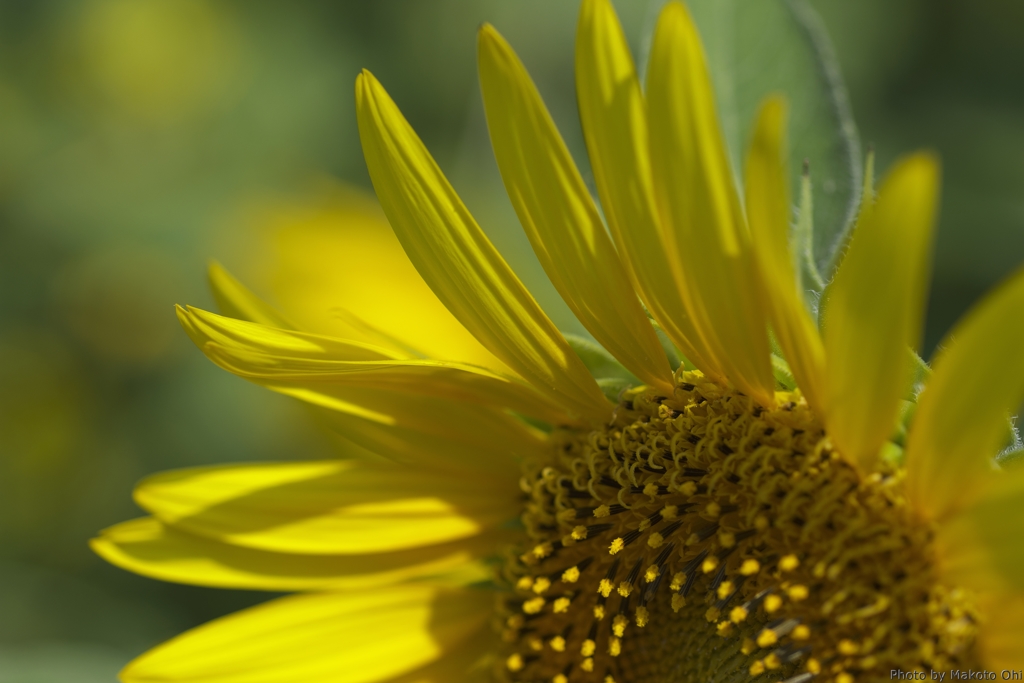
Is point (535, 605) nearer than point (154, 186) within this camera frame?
Yes

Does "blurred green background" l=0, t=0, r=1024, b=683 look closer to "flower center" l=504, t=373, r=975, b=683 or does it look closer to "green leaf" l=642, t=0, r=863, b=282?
"green leaf" l=642, t=0, r=863, b=282

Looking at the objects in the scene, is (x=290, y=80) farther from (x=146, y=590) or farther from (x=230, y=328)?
(x=230, y=328)

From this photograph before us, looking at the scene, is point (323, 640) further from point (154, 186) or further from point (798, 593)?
point (154, 186)

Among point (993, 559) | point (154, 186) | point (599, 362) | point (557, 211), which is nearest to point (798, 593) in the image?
point (993, 559)

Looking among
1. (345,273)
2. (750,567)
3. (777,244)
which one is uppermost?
(345,273)

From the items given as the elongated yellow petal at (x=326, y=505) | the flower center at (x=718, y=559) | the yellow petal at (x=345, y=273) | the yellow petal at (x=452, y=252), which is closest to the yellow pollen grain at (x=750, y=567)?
the flower center at (x=718, y=559)

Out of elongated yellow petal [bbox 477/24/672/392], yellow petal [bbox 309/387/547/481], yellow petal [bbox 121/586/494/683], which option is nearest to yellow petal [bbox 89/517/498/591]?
yellow petal [bbox 121/586/494/683]
